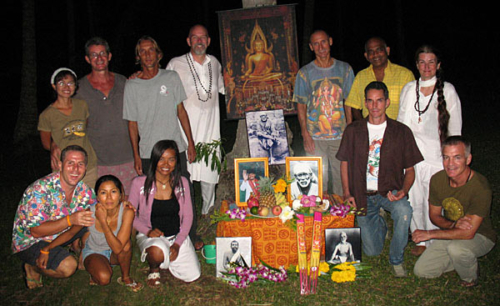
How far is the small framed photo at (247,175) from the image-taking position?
4.79 m

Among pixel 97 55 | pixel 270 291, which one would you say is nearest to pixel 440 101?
pixel 270 291

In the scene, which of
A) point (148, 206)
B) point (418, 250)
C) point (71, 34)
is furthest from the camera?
point (71, 34)

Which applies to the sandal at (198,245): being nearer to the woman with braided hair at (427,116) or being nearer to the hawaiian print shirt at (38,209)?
the hawaiian print shirt at (38,209)

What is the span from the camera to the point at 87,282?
14.1 ft

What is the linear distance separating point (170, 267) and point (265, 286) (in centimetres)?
100

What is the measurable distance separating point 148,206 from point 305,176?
1.81 m

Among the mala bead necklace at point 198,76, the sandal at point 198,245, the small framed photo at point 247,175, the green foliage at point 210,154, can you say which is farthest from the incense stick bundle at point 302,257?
the mala bead necklace at point 198,76

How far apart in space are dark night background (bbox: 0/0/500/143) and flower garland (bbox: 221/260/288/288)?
50.5 ft

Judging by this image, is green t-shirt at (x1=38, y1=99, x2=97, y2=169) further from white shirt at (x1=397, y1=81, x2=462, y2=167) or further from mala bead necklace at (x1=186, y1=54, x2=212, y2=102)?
white shirt at (x1=397, y1=81, x2=462, y2=167)

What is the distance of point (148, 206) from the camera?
167 inches

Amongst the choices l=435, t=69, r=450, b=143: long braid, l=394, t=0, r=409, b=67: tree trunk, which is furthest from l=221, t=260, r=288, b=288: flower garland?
l=394, t=0, r=409, b=67: tree trunk

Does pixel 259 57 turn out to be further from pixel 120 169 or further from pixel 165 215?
pixel 165 215

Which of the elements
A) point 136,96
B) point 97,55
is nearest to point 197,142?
point 136,96

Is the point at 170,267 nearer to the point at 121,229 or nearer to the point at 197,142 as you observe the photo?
the point at 121,229
